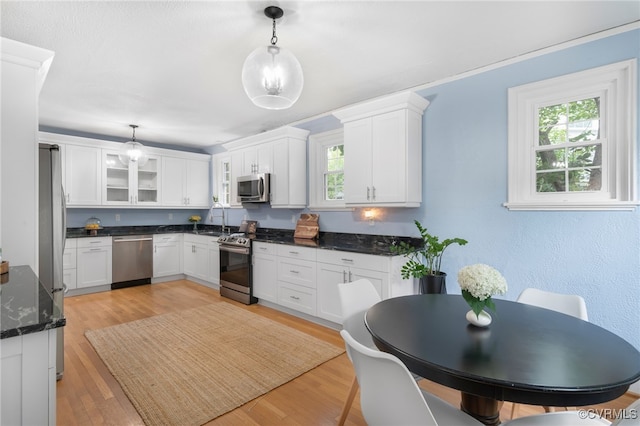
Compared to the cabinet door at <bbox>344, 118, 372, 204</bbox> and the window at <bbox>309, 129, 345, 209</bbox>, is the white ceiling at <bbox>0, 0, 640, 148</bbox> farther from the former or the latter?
the window at <bbox>309, 129, 345, 209</bbox>

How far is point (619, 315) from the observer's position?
224 cm

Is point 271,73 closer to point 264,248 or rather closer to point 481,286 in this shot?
point 481,286

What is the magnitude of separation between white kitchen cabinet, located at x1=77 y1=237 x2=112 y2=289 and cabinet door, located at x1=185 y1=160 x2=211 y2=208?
1649 millimetres

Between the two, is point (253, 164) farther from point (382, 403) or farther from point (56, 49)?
point (382, 403)

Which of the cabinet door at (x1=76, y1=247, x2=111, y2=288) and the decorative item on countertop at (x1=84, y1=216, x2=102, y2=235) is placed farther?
the decorative item on countertop at (x1=84, y1=216, x2=102, y2=235)

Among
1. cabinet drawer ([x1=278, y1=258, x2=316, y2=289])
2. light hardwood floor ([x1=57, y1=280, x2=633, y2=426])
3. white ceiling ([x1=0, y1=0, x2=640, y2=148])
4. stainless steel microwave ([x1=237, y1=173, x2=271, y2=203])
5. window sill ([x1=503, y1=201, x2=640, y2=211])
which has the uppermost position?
white ceiling ([x1=0, y1=0, x2=640, y2=148])

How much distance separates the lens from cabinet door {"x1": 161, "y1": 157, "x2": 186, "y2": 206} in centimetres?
572

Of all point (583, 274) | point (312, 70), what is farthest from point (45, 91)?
point (583, 274)

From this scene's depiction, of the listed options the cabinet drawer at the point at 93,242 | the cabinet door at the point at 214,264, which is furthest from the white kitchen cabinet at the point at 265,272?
the cabinet drawer at the point at 93,242

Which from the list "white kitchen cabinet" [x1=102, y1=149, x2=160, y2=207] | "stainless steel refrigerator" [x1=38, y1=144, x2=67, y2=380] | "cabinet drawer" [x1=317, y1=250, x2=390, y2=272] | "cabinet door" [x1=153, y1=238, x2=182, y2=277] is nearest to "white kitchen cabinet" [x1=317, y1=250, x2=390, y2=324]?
"cabinet drawer" [x1=317, y1=250, x2=390, y2=272]

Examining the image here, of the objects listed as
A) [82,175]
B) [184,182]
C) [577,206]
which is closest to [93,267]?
[82,175]

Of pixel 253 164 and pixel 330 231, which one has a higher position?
pixel 253 164

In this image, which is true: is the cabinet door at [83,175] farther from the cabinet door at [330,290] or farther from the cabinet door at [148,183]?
the cabinet door at [330,290]

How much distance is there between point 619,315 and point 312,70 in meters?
3.12
